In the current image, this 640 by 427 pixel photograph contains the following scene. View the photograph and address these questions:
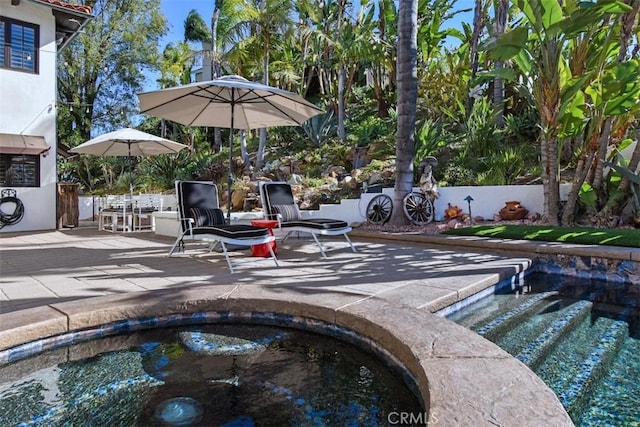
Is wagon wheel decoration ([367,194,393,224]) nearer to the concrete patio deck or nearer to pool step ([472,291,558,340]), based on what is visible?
the concrete patio deck

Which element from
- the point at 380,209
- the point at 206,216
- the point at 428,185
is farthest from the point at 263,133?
the point at 206,216

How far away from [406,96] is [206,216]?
15.8 ft

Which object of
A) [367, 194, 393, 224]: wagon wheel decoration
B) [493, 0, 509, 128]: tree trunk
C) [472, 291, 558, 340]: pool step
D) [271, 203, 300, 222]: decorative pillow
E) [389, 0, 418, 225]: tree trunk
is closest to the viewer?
[472, 291, 558, 340]: pool step

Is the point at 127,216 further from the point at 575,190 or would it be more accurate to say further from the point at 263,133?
the point at 575,190

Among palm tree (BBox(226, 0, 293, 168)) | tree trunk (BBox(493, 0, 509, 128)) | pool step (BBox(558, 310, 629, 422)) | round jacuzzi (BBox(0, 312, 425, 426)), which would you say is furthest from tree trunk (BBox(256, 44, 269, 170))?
pool step (BBox(558, 310, 629, 422))

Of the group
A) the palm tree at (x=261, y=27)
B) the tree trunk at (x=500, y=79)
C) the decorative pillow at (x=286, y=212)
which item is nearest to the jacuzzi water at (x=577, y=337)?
the decorative pillow at (x=286, y=212)

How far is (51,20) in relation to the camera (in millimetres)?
10961

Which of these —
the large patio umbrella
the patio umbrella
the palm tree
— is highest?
the palm tree

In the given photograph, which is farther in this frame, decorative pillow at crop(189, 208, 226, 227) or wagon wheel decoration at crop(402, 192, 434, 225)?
wagon wheel decoration at crop(402, 192, 434, 225)

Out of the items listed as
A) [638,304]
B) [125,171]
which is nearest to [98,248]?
[638,304]

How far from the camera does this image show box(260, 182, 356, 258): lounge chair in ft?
20.9

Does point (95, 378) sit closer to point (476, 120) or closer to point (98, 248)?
point (98, 248)

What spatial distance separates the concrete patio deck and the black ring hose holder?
3.47 meters

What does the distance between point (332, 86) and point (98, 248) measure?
16543 millimetres
